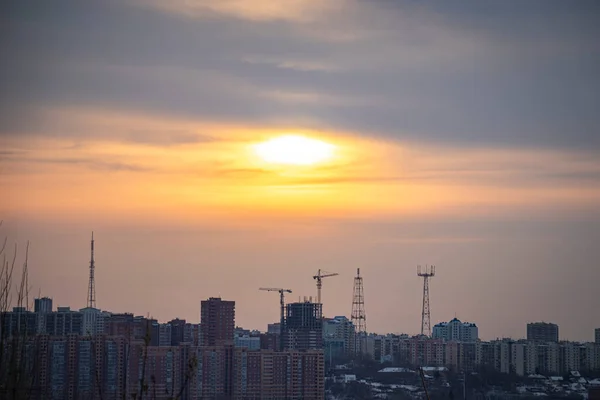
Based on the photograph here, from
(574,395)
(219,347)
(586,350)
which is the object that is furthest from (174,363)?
(586,350)

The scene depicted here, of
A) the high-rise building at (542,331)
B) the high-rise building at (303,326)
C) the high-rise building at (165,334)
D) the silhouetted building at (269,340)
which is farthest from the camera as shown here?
the high-rise building at (542,331)

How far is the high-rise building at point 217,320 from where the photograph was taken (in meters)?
39.0

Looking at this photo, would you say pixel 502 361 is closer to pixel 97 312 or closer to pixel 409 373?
pixel 409 373

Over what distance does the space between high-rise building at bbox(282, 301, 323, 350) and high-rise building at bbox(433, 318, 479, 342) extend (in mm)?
10652

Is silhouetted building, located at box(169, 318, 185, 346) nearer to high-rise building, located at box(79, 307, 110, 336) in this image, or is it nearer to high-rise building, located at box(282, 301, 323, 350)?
high-rise building, located at box(79, 307, 110, 336)

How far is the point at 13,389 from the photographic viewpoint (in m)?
4.73

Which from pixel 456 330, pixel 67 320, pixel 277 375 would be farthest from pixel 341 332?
pixel 67 320

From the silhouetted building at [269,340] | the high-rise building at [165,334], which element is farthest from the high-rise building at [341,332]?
the high-rise building at [165,334]

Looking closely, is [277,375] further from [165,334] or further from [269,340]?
[269,340]

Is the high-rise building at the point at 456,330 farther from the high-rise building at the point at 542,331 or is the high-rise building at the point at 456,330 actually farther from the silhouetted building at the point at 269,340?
the silhouetted building at the point at 269,340

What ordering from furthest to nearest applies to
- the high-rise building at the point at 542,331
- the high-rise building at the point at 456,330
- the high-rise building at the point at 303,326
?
the high-rise building at the point at 456,330 < the high-rise building at the point at 542,331 < the high-rise building at the point at 303,326

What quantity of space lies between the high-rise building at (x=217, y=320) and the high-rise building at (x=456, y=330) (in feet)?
65.6

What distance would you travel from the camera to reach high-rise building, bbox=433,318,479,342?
57.8 m

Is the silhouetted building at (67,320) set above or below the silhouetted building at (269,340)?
above
